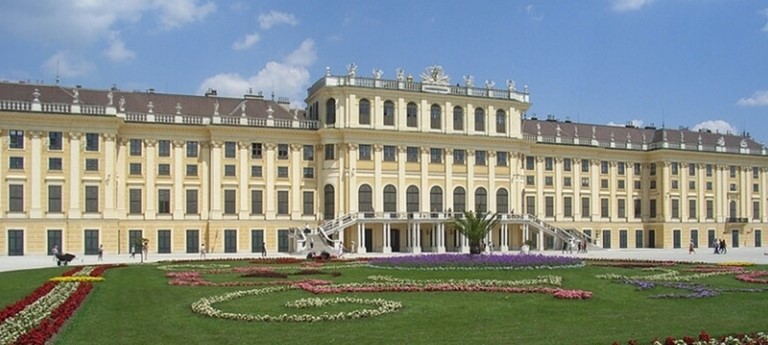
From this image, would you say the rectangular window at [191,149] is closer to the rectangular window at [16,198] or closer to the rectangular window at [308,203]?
the rectangular window at [308,203]

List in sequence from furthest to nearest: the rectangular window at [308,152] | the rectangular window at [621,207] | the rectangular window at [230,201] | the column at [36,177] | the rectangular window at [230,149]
→ the rectangular window at [621,207] < the rectangular window at [308,152] < the rectangular window at [230,201] < the rectangular window at [230,149] < the column at [36,177]

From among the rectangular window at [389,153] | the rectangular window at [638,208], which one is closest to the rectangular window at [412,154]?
the rectangular window at [389,153]

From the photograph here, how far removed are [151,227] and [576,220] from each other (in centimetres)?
4113

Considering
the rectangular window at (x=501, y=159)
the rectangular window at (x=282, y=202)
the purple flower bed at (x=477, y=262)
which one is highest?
the rectangular window at (x=501, y=159)

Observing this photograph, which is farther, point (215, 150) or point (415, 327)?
point (215, 150)

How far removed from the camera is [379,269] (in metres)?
36.2

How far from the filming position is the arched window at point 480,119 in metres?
73.1

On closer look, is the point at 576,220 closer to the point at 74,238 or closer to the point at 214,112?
the point at 214,112

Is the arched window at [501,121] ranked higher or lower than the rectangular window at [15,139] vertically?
higher

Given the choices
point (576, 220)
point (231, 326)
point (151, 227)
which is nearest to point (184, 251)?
point (151, 227)

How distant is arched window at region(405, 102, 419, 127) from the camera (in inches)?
2778

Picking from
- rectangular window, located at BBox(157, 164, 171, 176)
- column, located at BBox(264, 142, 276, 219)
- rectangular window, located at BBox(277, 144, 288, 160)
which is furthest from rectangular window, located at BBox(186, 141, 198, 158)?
rectangular window, located at BBox(277, 144, 288, 160)

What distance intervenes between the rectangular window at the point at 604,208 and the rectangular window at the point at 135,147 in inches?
1803

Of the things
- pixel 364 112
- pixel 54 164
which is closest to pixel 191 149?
pixel 54 164
